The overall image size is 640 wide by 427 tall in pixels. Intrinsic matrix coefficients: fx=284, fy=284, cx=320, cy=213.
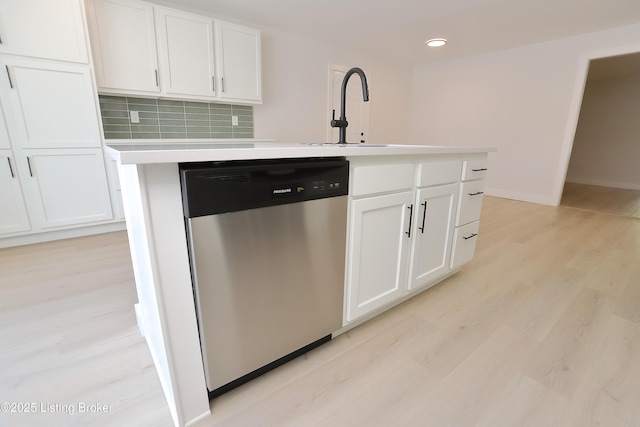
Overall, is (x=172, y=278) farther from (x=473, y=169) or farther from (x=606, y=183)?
(x=606, y=183)

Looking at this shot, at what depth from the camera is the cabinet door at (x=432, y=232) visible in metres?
1.43

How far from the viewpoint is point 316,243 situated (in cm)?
105

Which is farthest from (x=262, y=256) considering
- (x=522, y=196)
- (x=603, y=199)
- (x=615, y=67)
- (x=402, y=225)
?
(x=615, y=67)

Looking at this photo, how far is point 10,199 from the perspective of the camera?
2254mm

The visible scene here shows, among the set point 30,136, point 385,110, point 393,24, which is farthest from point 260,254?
point 385,110

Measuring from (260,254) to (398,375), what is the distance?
2.46 ft

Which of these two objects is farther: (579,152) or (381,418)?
(579,152)

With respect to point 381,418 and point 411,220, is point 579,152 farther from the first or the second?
point 381,418

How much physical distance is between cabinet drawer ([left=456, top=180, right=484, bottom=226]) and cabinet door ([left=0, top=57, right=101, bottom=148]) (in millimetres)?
2919

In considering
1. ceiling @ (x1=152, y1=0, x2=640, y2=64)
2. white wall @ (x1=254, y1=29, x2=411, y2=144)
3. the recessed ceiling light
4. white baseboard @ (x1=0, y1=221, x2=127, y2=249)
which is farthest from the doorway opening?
white baseboard @ (x1=0, y1=221, x2=127, y2=249)

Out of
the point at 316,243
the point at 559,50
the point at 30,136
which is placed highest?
the point at 559,50

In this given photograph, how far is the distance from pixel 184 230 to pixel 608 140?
26.7 feet

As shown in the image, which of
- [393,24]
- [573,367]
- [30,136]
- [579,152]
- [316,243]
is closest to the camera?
[316,243]

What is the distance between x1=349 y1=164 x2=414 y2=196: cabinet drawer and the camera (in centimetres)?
112
